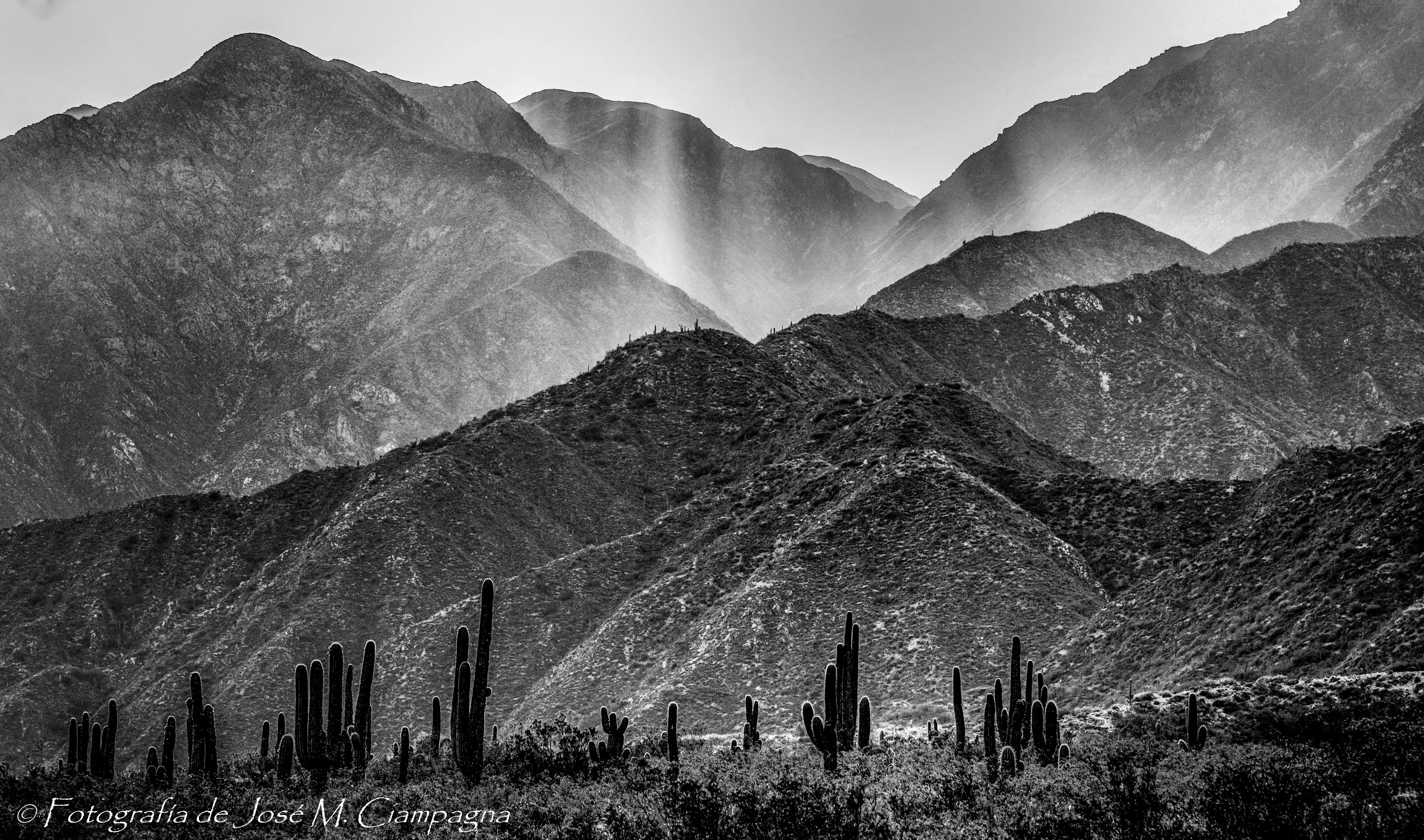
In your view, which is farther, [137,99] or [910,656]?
[137,99]

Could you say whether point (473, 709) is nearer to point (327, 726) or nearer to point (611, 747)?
point (327, 726)

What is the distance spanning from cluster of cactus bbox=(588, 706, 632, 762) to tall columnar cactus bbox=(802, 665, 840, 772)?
536 centimetres

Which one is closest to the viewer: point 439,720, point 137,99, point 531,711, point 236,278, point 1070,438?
point 439,720

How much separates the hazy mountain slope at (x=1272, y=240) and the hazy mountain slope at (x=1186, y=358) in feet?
79.3

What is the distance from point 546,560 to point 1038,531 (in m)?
28.7

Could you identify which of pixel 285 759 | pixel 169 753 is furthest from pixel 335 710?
pixel 169 753

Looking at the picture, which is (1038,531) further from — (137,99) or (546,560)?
(137,99)

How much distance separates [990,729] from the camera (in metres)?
31.2

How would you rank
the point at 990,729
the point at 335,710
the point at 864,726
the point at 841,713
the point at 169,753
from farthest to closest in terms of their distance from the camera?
the point at 169,753, the point at 864,726, the point at 990,729, the point at 841,713, the point at 335,710

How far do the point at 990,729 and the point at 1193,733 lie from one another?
5.39 meters

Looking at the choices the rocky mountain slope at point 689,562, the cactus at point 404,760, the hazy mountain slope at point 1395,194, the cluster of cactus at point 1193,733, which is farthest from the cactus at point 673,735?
the hazy mountain slope at point 1395,194

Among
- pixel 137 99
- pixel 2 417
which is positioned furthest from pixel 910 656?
pixel 137 99

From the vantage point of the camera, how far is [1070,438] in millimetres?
94375

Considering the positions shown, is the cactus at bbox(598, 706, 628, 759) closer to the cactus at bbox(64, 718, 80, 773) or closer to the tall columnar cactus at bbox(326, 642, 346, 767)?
the tall columnar cactus at bbox(326, 642, 346, 767)
